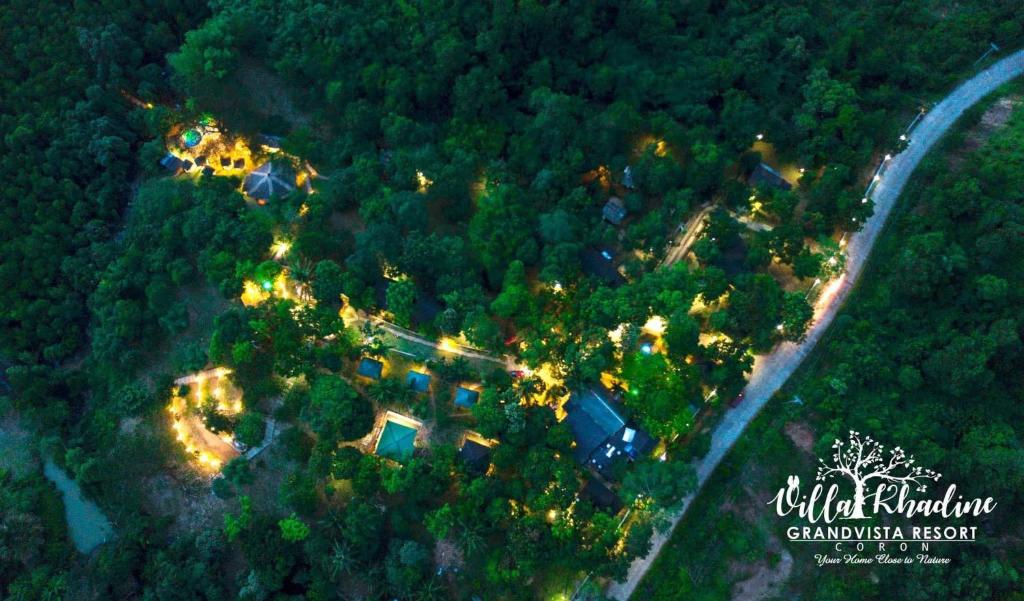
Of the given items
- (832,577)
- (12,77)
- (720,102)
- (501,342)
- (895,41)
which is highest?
(895,41)

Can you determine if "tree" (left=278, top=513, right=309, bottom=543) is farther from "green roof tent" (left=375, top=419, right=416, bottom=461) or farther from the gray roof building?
the gray roof building

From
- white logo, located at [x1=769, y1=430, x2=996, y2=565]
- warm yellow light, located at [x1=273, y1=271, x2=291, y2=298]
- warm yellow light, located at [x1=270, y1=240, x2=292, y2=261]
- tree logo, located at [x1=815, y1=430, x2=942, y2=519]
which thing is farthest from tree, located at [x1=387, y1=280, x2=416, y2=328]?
tree logo, located at [x1=815, y1=430, x2=942, y2=519]

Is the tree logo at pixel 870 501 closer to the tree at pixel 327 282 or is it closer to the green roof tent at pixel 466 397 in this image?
the green roof tent at pixel 466 397

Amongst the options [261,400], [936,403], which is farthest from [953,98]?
[261,400]

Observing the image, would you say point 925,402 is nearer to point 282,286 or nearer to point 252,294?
point 282,286

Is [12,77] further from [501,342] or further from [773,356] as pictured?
[773,356]

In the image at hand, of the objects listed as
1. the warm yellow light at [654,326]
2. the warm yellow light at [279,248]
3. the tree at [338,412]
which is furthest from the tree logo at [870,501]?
the warm yellow light at [279,248]
